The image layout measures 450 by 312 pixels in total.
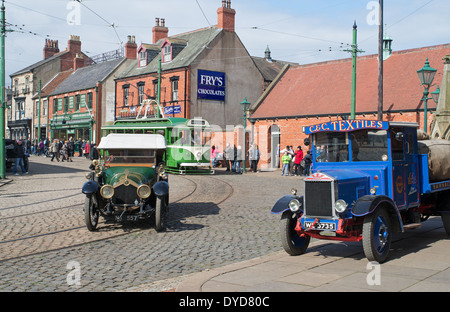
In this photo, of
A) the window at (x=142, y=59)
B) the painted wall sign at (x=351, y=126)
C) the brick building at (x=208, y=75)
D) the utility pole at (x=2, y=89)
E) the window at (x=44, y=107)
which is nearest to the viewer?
the painted wall sign at (x=351, y=126)

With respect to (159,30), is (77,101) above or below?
below

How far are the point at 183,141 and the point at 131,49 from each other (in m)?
24.1

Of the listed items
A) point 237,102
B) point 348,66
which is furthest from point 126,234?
point 237,102

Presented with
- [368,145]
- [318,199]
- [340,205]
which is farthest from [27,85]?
Result: [340,205]

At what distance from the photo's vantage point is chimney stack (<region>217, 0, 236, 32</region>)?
36688 mm

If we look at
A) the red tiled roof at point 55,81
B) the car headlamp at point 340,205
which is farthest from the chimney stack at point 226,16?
the car headlamp at point 340,205

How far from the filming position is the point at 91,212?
9789 millimetres

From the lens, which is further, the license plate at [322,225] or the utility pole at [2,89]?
the utility pole at [2,89]

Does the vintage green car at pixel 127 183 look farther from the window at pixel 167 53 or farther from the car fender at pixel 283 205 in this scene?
the window at pixel 167 53

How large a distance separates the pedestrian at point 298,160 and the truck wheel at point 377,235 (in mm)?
17816

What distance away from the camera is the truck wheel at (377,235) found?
6.97 metres

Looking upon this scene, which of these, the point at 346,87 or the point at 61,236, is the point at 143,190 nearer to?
the point at 61,236

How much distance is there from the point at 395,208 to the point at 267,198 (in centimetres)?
802
